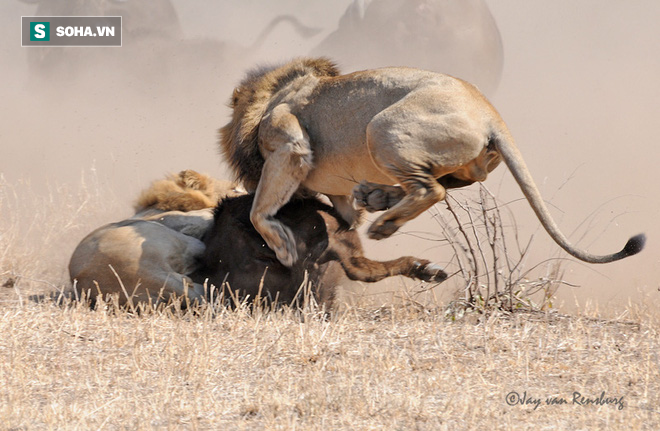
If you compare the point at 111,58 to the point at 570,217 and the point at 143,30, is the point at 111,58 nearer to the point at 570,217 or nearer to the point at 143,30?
the point at 143,30

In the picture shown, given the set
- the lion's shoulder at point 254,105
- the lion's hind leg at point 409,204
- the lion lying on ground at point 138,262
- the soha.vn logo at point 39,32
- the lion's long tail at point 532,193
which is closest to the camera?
the lion's long tail at point 532,193

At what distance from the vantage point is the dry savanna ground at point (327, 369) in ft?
10.9

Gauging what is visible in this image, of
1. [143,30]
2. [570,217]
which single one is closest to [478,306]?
[570,217]

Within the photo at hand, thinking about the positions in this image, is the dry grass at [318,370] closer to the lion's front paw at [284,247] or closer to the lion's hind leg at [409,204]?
the lion's front paw at [284,247]

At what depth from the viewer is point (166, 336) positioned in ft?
15.0

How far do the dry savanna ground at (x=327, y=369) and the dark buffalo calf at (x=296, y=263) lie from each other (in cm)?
23

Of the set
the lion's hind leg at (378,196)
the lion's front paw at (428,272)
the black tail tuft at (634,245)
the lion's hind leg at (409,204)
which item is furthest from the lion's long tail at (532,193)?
the lion's front paw at (428,272)

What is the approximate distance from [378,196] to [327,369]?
127 cm

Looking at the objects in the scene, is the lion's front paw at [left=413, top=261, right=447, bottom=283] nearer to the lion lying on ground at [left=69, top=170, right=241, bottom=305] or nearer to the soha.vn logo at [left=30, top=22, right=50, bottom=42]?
the lion lying on ground at [left=69, top=170, right=241, bottom=305]

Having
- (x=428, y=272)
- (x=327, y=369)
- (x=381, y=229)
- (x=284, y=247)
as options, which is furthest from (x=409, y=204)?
(x=327, y=369)

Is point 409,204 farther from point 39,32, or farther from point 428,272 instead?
point 39,32

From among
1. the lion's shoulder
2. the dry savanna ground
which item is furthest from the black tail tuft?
the lion's shoulder

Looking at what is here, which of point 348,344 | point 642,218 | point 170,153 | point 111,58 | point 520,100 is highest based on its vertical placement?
point 111,58

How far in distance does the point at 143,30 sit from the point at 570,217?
14.7 metres
